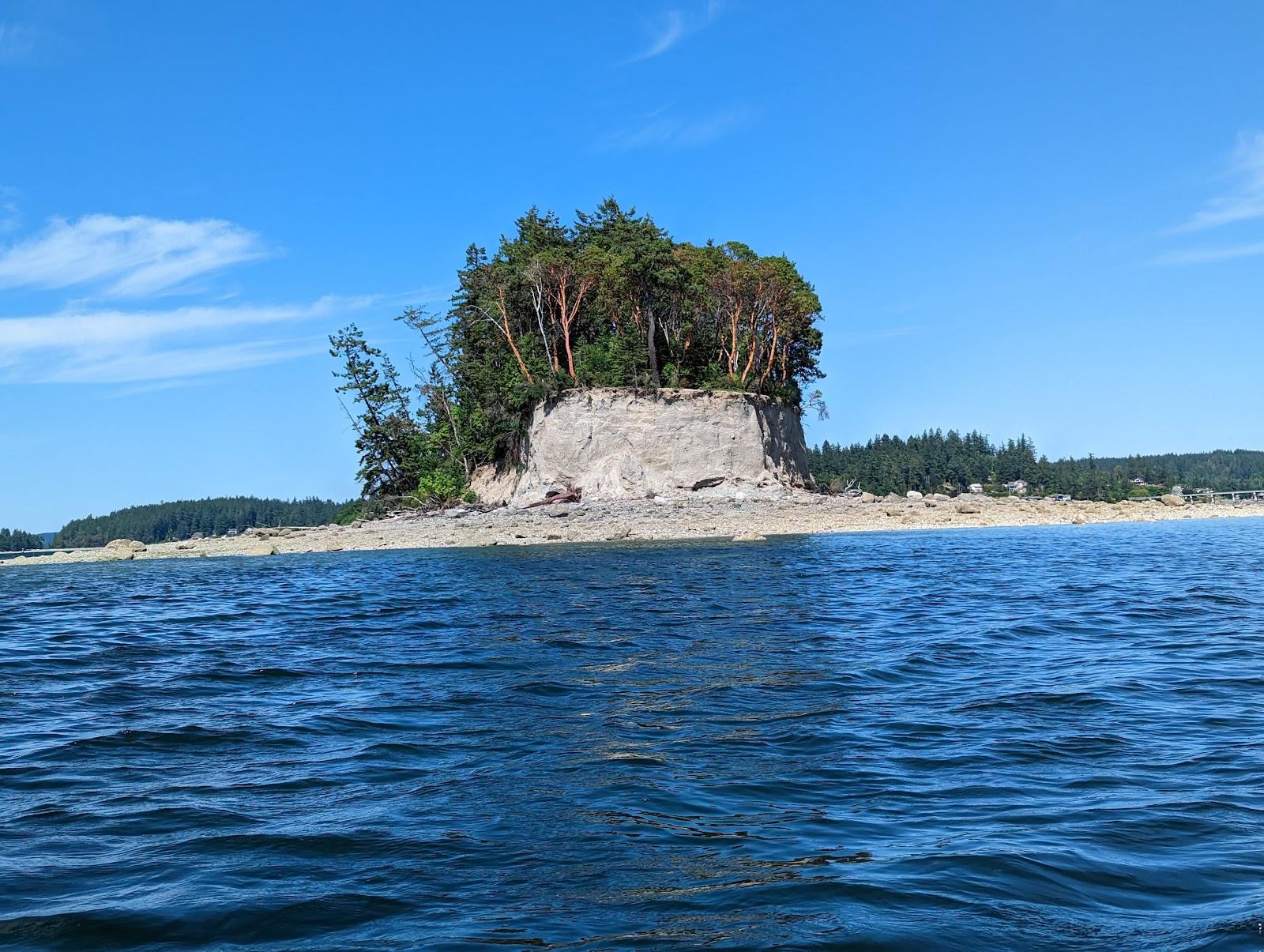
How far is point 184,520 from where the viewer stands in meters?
144

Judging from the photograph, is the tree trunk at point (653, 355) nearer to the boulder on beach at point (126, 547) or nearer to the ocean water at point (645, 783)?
the boulder on beach at point (126, 547)

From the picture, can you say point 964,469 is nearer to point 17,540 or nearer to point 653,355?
point 653,355

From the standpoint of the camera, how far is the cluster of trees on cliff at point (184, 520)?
5281 inches

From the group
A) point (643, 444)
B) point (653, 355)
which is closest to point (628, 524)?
point (643, 444)

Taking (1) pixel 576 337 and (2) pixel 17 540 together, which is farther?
(2) pixel 17 540

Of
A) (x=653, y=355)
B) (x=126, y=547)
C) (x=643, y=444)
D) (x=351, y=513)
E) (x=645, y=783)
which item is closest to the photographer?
(x=645, y=783)

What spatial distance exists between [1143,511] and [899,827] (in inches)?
2329

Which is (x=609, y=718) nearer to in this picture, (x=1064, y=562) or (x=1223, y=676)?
(x=1223, y=676)

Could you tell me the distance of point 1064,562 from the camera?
2464 centimetres

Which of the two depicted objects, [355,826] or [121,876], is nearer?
[121,876]

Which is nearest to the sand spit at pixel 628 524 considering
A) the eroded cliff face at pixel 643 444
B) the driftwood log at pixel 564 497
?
the driftwood log at pixel 564 497

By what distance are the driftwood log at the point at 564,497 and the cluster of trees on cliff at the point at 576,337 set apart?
5443mm

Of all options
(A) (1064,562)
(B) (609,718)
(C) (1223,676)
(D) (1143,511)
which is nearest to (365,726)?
(B) (609,718)

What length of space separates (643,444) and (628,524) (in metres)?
10.5
